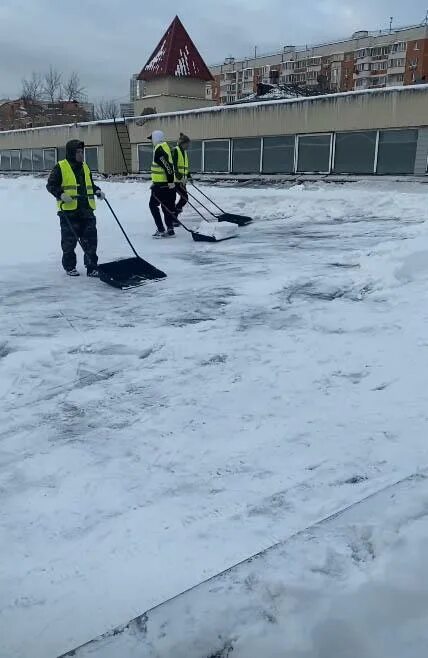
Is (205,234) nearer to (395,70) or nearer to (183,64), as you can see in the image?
(183,64)

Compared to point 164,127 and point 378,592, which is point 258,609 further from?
point 164,127

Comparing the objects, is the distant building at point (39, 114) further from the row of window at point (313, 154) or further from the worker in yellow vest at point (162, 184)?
the worker in yellow vest at point (162, 184)

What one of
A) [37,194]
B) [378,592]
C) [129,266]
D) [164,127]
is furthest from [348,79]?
[378,592]

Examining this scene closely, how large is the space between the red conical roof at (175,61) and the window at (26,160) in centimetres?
740

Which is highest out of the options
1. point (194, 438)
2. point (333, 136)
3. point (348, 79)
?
point (348, 79)

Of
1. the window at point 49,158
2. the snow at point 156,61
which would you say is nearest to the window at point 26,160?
the window at point 49,158

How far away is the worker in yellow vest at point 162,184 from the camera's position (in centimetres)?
977

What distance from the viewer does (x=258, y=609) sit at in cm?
186

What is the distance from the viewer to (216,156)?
19.2m

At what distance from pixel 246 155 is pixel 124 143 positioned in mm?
7936

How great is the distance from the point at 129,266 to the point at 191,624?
531 cm

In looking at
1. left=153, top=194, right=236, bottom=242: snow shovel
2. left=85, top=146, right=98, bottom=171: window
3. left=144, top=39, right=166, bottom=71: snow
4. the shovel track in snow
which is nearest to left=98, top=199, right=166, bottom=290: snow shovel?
left=153, top=194, right=236, bottom=242: snow shovel

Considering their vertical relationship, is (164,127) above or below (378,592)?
above

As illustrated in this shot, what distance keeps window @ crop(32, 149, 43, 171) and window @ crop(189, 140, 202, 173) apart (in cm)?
1168
